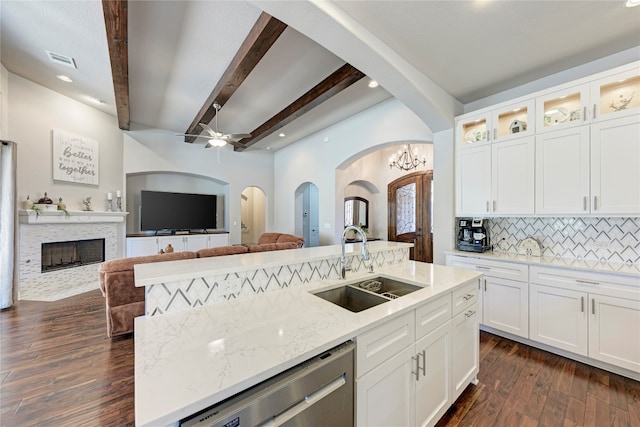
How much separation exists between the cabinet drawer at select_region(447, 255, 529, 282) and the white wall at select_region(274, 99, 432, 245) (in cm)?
178

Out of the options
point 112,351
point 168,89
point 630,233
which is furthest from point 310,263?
point 168,89

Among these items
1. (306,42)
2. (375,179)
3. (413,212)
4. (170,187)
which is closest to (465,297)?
(306,42)

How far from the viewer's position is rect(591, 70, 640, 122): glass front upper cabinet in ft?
7.09

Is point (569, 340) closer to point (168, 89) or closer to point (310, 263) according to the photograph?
point (310, 263)

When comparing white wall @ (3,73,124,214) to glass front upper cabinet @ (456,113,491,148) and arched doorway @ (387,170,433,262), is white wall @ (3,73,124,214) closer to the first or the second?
glass front upper cabinet @ (456,113,491,148)

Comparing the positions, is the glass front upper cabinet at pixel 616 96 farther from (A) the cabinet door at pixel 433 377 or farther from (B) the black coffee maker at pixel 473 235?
(A) the cabinet door at pixel 433 377

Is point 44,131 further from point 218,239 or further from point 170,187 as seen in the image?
point 218,239

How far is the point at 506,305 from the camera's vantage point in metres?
2.71

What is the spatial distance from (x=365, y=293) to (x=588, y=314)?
7.12 feet

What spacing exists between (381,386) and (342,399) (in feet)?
0.96

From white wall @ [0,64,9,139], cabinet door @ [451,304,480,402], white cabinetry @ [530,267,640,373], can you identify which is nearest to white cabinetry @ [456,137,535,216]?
white cabinetry @ [530,267,640,373]

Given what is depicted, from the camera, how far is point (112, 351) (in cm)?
250

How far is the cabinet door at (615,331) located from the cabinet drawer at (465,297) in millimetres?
1172

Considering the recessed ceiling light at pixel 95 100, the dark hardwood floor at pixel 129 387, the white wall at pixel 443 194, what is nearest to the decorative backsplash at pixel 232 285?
the dark hardwood floor at pixel 129 387
